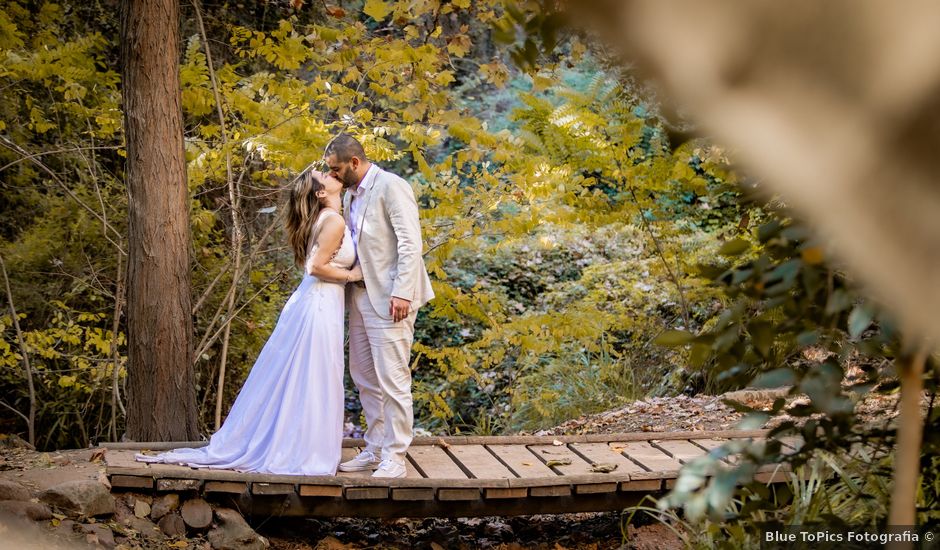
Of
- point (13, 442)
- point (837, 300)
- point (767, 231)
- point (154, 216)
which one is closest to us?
point (837, 300)

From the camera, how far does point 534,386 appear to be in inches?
396

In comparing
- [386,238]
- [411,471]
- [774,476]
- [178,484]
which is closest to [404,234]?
[386,238]

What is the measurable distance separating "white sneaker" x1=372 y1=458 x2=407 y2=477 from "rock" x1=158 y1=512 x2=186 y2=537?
1.12m

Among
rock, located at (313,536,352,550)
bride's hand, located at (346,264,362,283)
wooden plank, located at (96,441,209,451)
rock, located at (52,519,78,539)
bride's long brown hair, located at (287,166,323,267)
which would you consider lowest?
rock, located at (313,536,352,550)

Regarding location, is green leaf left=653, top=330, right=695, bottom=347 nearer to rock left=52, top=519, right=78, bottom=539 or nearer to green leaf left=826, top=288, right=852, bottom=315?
green leaf left=826, top=288, right=852, bottom=315

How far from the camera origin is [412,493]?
17.2 feet

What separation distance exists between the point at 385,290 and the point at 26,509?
226 centimetres

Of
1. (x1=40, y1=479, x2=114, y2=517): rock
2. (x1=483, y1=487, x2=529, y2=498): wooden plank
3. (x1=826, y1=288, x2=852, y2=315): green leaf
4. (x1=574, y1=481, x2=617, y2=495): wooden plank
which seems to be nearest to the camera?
(x1=826, y1=288, x2=852, y2=315): green leaf

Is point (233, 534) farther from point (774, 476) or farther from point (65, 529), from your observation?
point (774, 476)

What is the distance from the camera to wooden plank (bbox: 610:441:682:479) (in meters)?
5.52

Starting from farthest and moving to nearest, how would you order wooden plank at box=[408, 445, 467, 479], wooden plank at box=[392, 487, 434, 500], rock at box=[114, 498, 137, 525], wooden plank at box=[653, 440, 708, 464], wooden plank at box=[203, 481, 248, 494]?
wooden plank at box=[653, 440, 708, 464]
wooden plank at box=[408, 445, 467, 479]
wooden plank at box=[392, 487, 434, 500]
wooden plank at box=[203, 481, 248, 494]
rock at box=[114, 498, 137, 525]

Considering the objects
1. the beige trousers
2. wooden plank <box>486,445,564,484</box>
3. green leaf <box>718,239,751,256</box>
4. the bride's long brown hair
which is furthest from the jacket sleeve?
green leaf <box>718,239,751,256</box>

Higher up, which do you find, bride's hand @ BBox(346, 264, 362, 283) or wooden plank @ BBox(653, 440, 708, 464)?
bride's hand @ BBox(346, 264, 362, 283)

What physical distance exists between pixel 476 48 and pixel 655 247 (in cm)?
758
